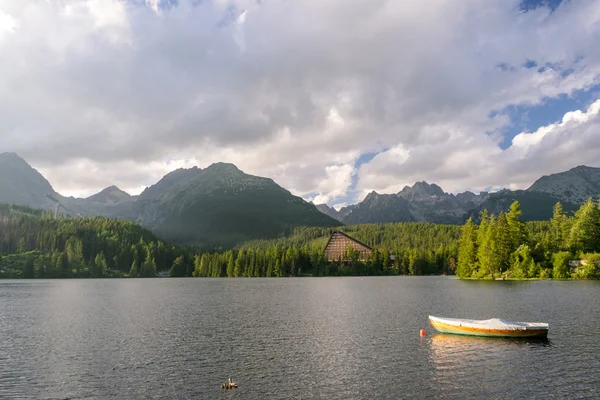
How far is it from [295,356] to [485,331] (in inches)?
1164

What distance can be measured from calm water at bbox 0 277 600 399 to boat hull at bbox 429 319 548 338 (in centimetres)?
167

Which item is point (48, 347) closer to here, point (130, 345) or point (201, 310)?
point (130, 345)

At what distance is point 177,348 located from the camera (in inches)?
2293

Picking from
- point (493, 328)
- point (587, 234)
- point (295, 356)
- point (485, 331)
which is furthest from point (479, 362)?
point (587, 234)

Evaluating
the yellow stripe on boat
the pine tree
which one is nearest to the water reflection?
the yellow stripe on boat

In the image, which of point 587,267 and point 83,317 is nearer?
point 83,317

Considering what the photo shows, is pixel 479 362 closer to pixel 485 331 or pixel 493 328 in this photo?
pixel 493 328

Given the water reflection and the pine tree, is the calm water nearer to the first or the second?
the water reflection

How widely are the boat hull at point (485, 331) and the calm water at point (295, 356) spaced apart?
1669 millimetres

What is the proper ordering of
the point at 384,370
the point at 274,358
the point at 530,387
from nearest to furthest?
the point at 530,387 → the point at 384,370 → the point at 274,358

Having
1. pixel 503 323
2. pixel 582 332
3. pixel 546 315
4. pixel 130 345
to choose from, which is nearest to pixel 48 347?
pixel 130 345

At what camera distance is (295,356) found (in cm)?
5238

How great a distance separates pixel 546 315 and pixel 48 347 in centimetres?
8317

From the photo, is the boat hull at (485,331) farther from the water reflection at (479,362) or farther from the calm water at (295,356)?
the calm water at (295,356)
